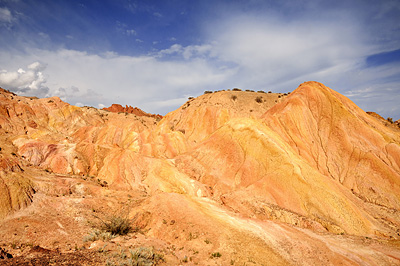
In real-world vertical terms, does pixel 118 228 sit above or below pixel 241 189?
below

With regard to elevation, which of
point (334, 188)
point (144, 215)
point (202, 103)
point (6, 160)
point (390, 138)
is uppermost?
point (202, 103)

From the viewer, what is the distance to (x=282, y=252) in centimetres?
1091

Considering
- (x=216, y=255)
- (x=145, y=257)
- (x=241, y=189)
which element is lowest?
(x=145, y=257)

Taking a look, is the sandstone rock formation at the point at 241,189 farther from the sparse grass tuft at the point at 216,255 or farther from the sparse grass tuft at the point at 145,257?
the sparse grass tuft at the point at 145,257

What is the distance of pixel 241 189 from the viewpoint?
19266 mm

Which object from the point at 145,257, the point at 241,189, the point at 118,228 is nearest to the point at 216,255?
the point at 145,257

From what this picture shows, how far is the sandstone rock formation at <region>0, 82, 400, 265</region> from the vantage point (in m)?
11.2

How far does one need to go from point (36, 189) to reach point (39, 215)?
138 inches

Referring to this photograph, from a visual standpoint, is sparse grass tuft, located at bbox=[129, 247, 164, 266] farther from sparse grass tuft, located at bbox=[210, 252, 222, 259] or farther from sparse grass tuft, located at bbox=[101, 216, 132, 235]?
sparse grass tuft, located at bbox=[101, 216, 132, 235]

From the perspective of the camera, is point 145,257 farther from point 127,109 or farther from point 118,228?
point 127,109

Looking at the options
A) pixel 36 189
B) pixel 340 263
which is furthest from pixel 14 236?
pixel 340 263

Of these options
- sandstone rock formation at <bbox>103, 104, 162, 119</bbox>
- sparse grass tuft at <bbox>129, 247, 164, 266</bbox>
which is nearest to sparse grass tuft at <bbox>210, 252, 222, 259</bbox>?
sparse grass tuft at <bbox>129, 247, 164, 266</bbox>

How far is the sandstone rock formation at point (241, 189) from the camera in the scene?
442 inches

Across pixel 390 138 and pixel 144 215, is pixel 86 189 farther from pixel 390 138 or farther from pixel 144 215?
pixel 390 138
